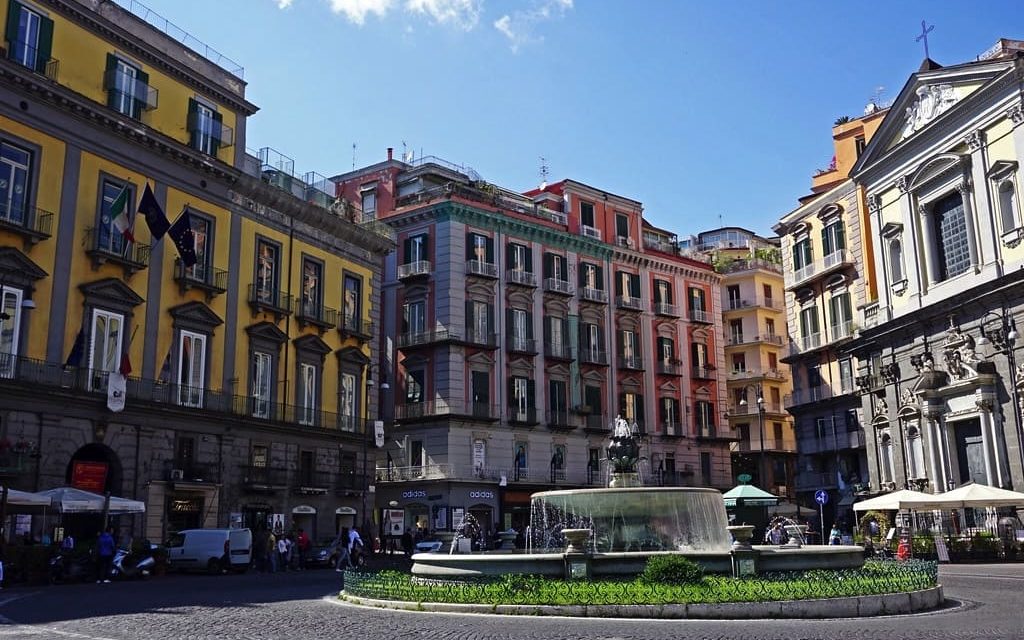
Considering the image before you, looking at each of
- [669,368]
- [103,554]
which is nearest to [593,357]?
[669,368]

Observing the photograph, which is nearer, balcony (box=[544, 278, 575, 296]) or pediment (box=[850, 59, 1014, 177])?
pediment (box=[850, 59, 1014, 177])

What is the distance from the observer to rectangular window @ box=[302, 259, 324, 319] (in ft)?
129

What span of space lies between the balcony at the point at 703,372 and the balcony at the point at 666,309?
11.7ft

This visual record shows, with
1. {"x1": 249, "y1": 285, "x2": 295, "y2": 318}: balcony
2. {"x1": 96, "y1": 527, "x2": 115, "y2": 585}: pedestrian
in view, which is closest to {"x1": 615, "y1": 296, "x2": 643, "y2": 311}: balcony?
{"x1": 249, "y1": 285, "x2": 295, "y2": 318}: balcony

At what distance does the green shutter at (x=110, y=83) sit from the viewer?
31.1 m

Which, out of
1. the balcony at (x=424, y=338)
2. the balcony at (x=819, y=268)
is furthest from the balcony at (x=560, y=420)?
the balcony at (x=819, y=268)

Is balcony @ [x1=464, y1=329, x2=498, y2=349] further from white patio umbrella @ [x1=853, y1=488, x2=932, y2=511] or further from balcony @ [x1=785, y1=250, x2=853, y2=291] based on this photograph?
white patio umbrella @ [x1=853, y1=488, x2=932, y2=511]

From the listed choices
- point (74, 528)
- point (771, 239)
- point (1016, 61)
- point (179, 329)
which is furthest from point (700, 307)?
point (74, 528)

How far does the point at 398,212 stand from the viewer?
2016 inches

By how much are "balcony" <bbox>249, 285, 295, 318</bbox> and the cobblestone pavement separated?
57.5 ft

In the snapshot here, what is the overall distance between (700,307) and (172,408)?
37968mm

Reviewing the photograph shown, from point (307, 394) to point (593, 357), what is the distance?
20214mm

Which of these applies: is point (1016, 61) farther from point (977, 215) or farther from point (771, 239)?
point (771, 239)

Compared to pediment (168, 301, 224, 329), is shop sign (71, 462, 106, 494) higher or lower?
lower
